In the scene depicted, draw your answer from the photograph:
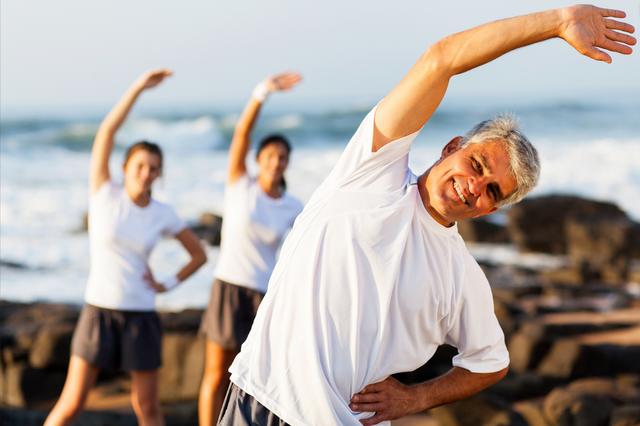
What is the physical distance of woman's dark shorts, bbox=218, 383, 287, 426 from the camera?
297 centimetres

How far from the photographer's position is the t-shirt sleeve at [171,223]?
6.18 metres

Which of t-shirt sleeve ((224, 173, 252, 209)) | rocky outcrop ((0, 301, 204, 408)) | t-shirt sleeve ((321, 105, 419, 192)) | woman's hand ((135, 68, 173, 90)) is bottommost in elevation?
rocky outcrop ((0, 301, 204, 408))

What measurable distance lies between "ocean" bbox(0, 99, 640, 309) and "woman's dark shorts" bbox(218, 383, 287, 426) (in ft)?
29.9

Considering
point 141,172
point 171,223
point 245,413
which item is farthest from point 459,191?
point 171,223

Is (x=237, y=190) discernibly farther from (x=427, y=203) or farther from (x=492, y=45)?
(x=492, y=45)

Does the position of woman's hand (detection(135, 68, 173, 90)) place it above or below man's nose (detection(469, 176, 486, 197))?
above

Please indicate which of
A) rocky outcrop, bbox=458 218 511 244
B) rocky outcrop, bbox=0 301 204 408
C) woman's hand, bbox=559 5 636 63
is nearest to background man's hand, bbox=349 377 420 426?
woman's hand, bbox=559 5 636 63

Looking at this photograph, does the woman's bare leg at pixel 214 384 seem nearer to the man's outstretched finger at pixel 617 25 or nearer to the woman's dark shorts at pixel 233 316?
the woman's dark shorts at pixel 233 316

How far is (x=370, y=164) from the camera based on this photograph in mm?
2930

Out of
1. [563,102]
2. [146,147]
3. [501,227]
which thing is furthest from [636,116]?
[146,147]

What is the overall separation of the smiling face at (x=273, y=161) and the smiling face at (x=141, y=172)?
726 millimetres

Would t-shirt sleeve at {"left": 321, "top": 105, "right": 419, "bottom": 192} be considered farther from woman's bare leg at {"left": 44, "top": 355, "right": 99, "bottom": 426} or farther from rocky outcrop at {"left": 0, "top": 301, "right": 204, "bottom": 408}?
rocky outcrop at {"left": 0, "top": 301, "right": 204, "bottom": 408}

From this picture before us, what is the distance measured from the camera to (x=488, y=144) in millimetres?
2920

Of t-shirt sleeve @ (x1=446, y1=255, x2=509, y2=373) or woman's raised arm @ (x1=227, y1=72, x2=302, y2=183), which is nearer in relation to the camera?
t-shirt sleeve @ (x1=446, y1=255, x2=509, y2=373)
